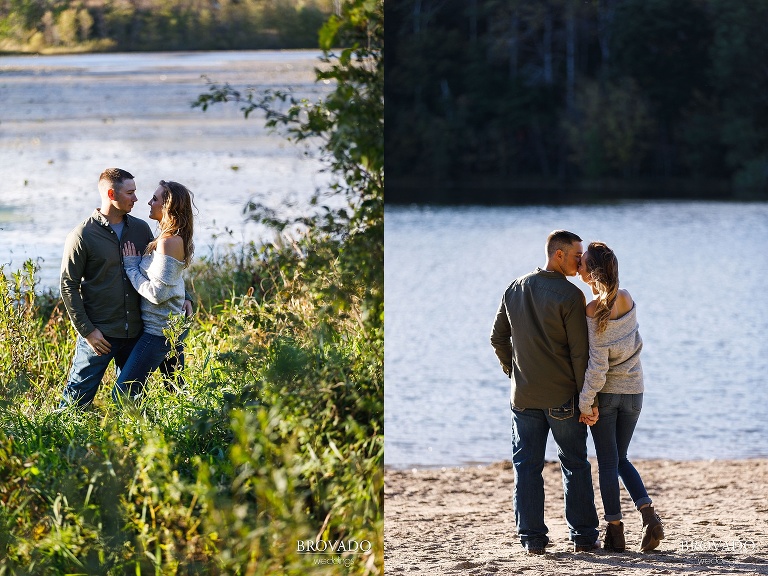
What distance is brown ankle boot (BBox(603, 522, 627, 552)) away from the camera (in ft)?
15.6

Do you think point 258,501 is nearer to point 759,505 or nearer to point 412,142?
point 759,505

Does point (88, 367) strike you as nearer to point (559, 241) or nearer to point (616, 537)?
point (559, 241)

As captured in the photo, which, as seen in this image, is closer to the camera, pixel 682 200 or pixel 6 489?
pixel 6 489

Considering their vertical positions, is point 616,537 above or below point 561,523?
above

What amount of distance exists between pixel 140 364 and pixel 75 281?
0.34 metres

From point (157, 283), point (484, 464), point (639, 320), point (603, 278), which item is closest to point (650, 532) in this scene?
point (603, 278)

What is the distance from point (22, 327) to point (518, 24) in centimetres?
A: 3361

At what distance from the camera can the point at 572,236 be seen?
174 inches

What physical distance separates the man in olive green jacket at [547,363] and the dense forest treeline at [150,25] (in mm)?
1506

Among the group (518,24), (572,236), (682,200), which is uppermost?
(518,24)

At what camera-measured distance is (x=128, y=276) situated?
345 centimetres

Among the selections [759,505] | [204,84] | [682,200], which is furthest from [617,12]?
[204,84]

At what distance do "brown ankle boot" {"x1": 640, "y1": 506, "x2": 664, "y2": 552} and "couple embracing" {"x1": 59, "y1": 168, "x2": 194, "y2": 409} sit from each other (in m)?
2.34

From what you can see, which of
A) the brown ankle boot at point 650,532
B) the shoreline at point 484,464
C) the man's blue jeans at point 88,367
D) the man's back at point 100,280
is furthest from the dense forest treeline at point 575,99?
the man's back at point 100,280
